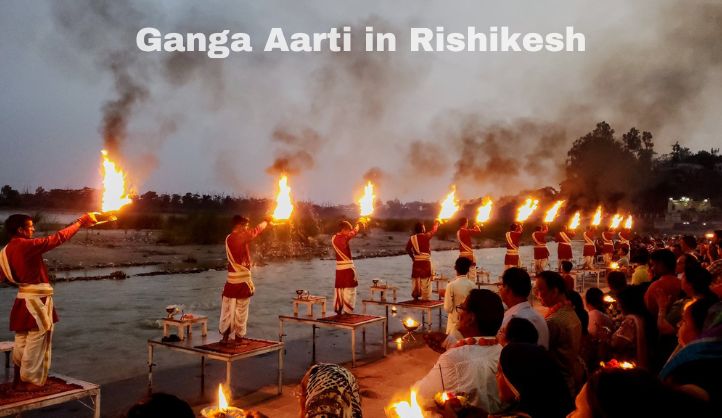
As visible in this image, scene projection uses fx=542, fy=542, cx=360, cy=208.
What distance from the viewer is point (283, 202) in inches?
395

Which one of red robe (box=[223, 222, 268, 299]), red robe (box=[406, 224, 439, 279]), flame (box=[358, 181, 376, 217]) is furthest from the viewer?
red robe (box=[406, 224, 439, 279])

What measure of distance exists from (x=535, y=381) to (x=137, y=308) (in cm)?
1615

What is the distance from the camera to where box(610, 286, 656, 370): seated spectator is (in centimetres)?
559

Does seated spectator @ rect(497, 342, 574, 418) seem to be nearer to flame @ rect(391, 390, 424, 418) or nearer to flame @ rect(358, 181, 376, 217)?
flame @ rect(391, 390, 424, 418)

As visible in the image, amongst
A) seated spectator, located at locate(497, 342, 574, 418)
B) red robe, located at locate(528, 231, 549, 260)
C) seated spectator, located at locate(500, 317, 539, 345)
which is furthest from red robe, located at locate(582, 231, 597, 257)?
seated spectator, located at locate(497, 342, 574, 418)

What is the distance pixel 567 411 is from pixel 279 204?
7393mm

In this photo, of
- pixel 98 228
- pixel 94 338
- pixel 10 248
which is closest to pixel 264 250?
pixel 98 228

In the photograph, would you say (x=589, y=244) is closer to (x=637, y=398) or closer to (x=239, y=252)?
(x=239, y=252)

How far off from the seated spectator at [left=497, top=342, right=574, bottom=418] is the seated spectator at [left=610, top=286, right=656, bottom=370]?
290 cm

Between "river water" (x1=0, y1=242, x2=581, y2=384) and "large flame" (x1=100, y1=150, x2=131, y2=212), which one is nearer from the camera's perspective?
"large flame" (x1=100, y1=150, x2=131, y2=212)

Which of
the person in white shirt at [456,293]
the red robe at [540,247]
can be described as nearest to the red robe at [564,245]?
the red robe at [540,247]

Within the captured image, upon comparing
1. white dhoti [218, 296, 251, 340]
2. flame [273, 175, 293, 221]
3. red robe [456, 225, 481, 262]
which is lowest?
white dhoti [218, 296, 251, 340]

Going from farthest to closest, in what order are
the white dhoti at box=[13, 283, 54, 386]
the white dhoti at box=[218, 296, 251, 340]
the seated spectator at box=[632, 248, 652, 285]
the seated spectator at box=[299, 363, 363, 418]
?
the seated spectator at box=[632, 248, 652, 285]
the white dhoti at box=[218, 296, 251, 340]
the white dhoti at box=[13, 283, 54, 386]
the seated spectator at box=[299, 363, 363, 418]

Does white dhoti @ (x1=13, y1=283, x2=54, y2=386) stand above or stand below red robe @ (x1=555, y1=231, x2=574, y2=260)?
below
